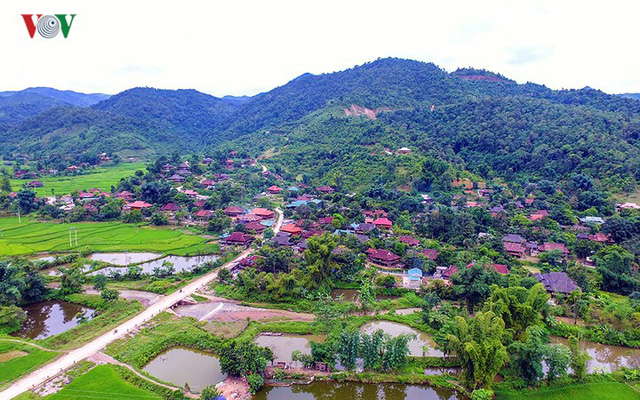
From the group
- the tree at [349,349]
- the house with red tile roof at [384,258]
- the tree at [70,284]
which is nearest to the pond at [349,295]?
the house with red tile roof at [384,258]

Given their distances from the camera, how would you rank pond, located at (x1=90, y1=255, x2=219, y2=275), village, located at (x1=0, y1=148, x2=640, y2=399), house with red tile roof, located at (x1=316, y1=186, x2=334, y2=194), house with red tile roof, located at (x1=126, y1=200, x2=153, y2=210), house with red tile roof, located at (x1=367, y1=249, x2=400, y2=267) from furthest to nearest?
house with red tile roof, located at (x1=316, y1=186, x2=334, y2=194) → house with red tile roof, located at (x1=126, y1=200, x2=153, y2=210) → house with red tile roof, located at (x1=367, y1=249, x2=400, y2=267) → pond, located at (x1=90, y1=255, x2=219, y2=275) → village, located at (x1=0, y1=148, x2=640, y2=399)

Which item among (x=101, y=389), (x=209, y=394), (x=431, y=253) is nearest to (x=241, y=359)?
(x=209, y=394)

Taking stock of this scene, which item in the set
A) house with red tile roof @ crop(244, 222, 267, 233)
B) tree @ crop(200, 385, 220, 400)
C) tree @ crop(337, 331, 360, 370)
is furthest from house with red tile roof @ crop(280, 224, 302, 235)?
tree @ crop(200, 385, 220, 400)

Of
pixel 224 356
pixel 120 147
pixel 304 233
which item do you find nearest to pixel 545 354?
pixel 224 356

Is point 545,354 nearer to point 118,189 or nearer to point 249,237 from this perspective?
point 249,237

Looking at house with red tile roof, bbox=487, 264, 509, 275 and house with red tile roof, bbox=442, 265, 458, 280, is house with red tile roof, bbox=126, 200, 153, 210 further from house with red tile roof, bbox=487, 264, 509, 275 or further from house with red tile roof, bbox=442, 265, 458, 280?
house with red tile roof, bbox=487, 264, 509, 275

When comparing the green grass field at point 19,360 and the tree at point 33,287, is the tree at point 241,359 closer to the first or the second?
the green grass field at point 19,360

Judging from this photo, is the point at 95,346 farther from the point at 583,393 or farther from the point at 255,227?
the point at 583,393
